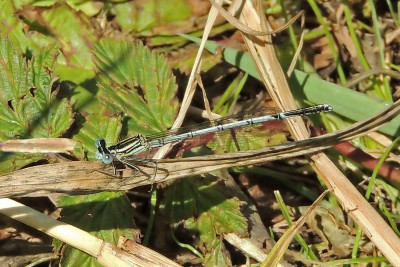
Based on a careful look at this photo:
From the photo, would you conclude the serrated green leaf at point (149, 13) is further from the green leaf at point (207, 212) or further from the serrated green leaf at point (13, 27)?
the green leaf at point (207, 212)

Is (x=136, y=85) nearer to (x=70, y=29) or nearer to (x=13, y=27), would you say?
(x=70, y=29)

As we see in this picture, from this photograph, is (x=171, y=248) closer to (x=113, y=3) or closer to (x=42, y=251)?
(x=42, y=251)

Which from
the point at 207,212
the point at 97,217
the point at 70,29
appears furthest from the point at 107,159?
the point at 70,29

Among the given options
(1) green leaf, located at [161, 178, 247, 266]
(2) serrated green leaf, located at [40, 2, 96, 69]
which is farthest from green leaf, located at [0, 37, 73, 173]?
(1) green leaf, located at [161, 178, 247, 266]

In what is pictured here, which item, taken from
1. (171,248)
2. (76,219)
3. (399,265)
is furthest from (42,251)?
(399,265)

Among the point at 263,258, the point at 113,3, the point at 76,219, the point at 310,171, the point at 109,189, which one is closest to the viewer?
the point at 109,189

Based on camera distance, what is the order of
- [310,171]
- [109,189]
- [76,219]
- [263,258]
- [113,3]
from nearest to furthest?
[109,189] → [76,219] → [263,258] → [310,171] → [113,3]

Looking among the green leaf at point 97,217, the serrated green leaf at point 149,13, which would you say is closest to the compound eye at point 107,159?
the green leaf at point 97,217
